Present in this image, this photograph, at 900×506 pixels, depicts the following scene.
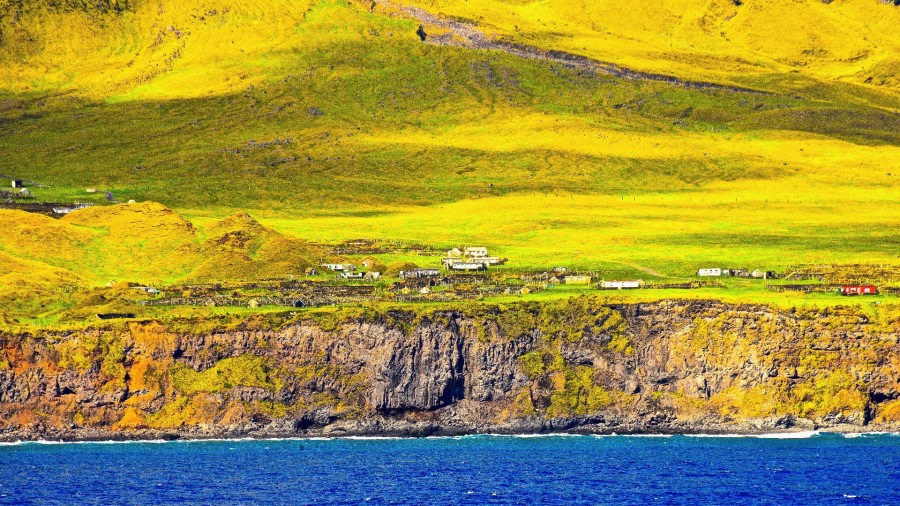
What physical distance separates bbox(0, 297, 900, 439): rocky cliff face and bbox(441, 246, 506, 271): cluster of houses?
35.1 meters

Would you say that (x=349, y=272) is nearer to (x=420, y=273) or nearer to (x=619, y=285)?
(x=420, y=273)

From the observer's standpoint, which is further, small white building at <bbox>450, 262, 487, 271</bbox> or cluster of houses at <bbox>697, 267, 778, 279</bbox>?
small white building at <bbox>450, 262, 487, 271</bbox>

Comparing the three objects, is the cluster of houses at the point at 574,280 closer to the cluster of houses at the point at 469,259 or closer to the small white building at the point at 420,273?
the cluster of houses at the point at 469,259

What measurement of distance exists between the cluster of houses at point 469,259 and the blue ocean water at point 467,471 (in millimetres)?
40970

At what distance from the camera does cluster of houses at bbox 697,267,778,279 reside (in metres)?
156

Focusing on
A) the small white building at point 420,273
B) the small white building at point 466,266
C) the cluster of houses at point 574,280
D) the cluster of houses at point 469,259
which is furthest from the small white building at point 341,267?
the cluster of houses at point 574,280

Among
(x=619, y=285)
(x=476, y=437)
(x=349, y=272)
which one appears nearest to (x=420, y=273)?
(x=349, y=272)

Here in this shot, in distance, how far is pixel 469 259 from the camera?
566 feet

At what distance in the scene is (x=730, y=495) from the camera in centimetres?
9744

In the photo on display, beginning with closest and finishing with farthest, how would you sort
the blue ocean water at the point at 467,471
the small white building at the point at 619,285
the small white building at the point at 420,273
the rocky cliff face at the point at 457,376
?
the blue ocean water at the point at 467,471, the rocky cliff face at the point at 457,376, the small white building at the point at 619,285, the small white building at the point at 420,273

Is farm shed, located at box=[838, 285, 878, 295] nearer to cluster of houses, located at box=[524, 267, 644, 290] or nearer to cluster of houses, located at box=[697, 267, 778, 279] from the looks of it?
cluster of houses, located at box=[697, 267, 778, 279]

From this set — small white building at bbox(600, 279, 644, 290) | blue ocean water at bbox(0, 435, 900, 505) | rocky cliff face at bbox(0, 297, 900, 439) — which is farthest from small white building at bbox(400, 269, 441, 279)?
blue ocean water at bbox(0, 435, 900, 505)

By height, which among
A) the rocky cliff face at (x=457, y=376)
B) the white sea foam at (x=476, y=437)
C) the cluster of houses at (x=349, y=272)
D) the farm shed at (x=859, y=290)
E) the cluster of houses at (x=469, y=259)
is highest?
the farm shed at (x=859, y=290)

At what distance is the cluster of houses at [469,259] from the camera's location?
165 m
